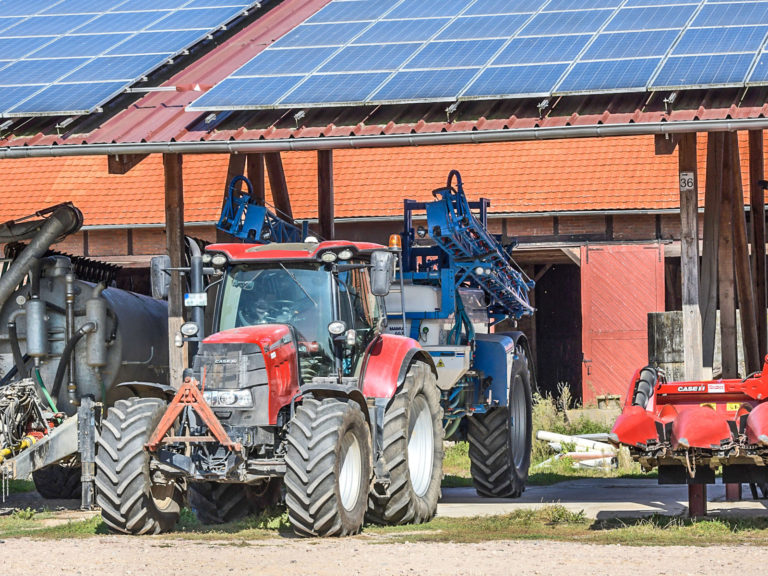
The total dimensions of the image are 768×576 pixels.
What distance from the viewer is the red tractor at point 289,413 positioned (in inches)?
485

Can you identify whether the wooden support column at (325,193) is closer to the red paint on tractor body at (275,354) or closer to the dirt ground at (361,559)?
the red paint on tractor body at (275,354)

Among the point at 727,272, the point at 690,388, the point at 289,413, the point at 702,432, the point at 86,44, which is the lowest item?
the point at 702,432

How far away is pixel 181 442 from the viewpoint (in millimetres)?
12562

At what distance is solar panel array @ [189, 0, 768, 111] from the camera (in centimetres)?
1608

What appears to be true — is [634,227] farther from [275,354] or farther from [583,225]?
[275,354]

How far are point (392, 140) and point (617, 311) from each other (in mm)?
12067

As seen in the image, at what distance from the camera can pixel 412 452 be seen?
14125 mm

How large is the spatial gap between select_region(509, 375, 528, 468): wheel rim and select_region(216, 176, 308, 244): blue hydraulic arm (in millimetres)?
3254

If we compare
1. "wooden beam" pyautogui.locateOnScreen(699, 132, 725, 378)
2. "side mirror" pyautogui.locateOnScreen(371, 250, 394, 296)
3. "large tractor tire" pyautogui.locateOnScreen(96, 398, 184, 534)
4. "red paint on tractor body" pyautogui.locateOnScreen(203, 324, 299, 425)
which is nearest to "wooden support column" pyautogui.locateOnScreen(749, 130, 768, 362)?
"wooden beam" pyautogui.locateOnScreen(699, 132, 725, 378)

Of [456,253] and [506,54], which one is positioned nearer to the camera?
[456,253]

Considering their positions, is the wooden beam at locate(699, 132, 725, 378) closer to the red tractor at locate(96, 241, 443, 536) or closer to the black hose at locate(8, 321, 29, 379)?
the red tractor at locate(96, 241, 443, 536)

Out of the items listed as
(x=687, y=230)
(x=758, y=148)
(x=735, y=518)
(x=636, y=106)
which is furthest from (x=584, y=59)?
(x=735, y=518)

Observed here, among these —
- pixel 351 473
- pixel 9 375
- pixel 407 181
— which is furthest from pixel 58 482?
pixel 407 181

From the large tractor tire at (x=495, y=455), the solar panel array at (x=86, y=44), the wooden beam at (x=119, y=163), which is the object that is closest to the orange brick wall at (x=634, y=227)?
the solar panel array at (x=86, y=44)
